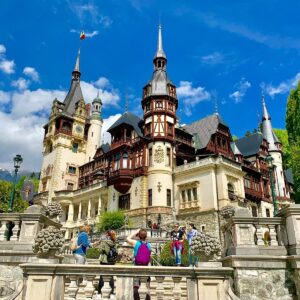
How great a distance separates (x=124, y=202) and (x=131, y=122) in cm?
1073

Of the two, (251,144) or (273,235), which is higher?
(251,144)

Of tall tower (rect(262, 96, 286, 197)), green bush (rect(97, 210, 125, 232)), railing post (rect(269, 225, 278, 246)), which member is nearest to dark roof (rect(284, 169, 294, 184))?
tall tower (rect(262, 96, 286, 197))

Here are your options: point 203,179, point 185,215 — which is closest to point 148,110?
point 203,179

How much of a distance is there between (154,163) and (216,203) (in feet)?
28.4

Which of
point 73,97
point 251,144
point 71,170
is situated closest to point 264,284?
point 251,144

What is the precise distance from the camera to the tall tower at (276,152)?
5122 cm

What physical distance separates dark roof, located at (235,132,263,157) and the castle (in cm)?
17

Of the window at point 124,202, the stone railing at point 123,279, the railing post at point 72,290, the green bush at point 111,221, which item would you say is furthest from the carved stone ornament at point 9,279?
the window at point 124,202

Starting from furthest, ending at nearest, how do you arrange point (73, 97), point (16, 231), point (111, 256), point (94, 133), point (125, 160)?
point (73, 97), point (94, 133), point (125, 160), point (16, 231), point (111, 256)

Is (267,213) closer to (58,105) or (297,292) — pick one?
(297,292)

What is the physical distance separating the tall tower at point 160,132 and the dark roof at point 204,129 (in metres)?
5.07

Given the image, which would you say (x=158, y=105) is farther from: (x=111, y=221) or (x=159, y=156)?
(x=111, y=221)

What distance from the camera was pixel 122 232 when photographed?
87.7 feet

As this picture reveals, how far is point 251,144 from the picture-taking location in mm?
51250
